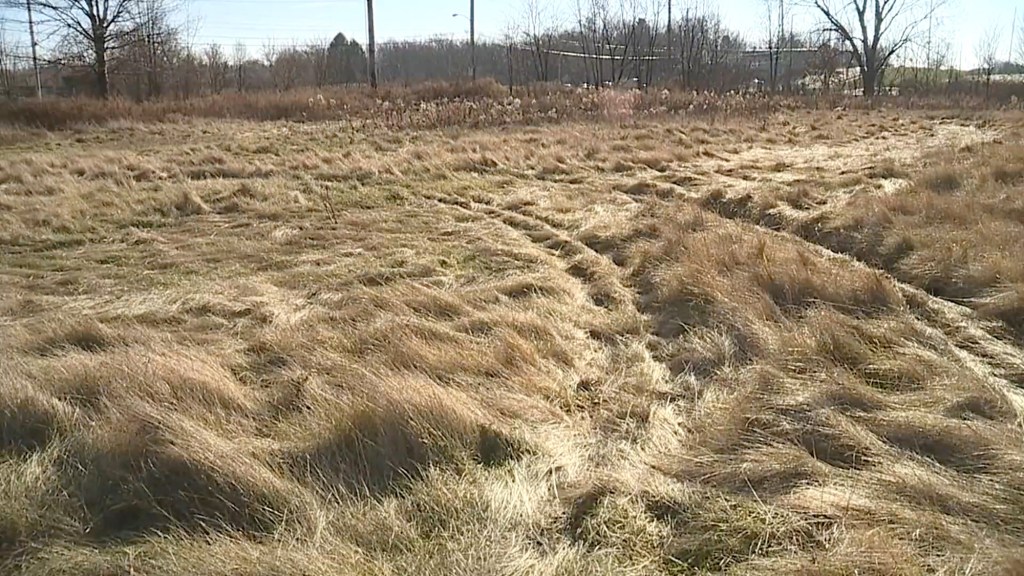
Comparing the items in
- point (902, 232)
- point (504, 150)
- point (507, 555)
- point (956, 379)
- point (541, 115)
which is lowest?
point (507, 555)

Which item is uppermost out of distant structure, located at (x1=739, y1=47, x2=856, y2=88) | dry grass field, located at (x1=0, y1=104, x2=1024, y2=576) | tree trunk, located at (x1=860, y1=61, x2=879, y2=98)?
distant structure, located at (x1=739, y1=47, x2=856, y2=88)

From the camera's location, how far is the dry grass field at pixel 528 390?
2273 millimetres

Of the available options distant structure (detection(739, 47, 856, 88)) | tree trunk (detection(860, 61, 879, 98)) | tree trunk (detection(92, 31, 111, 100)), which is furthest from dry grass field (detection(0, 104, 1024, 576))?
distant structure (detection(739, 47, 856, 88))

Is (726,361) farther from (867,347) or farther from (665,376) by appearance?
(867,347)

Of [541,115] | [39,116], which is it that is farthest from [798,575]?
[39,116]

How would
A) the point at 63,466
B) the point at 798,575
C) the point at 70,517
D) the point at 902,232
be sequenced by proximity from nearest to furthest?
the point at 798,575 < the point at 70,517 < the point at 63,466 < the point at 902,232

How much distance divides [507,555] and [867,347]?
2.54 metres

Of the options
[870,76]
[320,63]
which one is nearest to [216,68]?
[320,63]

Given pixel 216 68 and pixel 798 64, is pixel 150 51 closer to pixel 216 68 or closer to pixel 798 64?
pixel 216 68

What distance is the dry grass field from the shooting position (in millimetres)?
2273

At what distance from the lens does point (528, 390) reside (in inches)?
132

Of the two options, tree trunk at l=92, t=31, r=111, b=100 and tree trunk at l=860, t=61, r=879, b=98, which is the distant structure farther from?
tree trunk at l=92, t=31, r=111, b=100

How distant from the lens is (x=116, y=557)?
2195mm

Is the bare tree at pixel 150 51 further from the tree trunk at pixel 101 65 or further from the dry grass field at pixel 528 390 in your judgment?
the dry grass field at pixel 528 390
